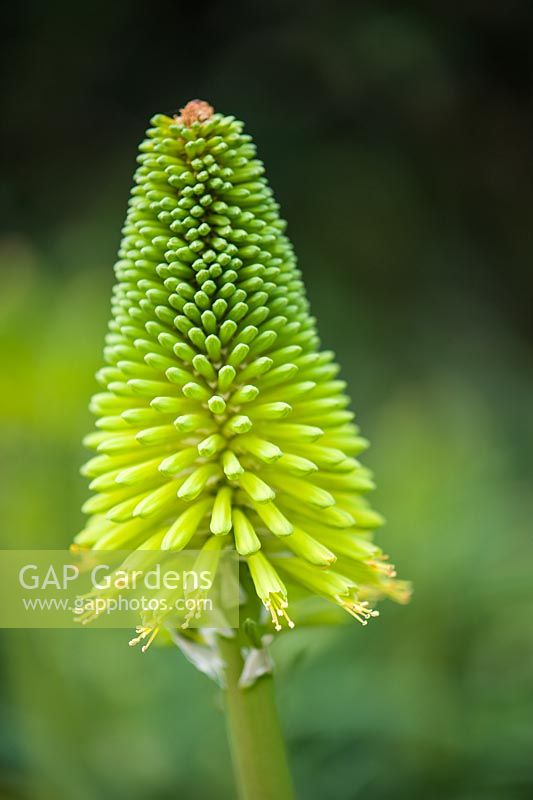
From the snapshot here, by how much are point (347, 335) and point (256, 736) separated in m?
5.87

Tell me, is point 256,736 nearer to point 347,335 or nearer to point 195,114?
point 195,114

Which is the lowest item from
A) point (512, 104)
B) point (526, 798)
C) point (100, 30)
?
point (526, 798)

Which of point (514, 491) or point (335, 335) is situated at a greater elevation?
point (335, 335)

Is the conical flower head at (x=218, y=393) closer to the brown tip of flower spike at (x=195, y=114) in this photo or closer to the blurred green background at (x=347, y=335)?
the brown tip of flower spike at (x=195, y=114)

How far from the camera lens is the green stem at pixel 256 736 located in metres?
2.19

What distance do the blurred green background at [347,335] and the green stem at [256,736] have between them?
3.55ft

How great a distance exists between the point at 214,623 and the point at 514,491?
141 inches

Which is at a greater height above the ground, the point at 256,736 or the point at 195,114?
the point at 195,114

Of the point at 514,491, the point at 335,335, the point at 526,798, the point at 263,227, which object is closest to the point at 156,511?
the point at 263,227

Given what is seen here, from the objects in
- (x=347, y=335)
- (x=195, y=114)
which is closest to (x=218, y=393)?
(x=195, y=114)

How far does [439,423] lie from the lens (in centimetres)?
561

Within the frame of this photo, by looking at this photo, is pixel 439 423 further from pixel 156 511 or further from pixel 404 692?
pixel 156 511

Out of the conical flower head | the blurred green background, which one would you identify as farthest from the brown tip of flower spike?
the blurred green background

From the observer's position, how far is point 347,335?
7.83 meters
